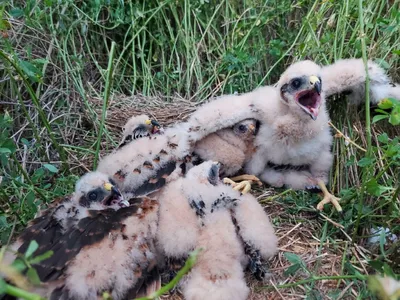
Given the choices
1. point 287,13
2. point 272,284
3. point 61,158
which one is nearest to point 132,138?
point 61,158

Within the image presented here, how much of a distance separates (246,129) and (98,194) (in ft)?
3.10

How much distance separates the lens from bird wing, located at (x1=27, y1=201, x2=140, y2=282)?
2.00 metres

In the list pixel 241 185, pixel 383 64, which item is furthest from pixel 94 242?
pixel 383 64

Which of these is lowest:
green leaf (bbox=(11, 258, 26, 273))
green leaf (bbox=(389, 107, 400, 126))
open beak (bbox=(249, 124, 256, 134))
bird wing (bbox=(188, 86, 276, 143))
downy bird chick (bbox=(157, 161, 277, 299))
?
downy bird chick (bbox=(157, 161, 277, 299))

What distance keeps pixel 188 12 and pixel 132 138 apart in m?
1.26

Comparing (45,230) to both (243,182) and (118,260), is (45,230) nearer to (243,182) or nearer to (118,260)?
(118,260)

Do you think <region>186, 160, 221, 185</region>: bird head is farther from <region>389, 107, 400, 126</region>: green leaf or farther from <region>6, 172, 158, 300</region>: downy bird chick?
<region>389, 107, 400, 126</region>: green leaf

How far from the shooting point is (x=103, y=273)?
2.01 m

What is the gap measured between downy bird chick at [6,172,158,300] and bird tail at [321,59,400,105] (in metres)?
1.26

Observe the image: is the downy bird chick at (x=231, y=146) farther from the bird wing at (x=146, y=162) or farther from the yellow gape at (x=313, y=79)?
the yellow gape at (x=313, y=79)

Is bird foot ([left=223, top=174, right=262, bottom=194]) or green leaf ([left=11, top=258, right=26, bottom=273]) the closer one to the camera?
green leaf ([left=11, top=258, right=26, bottom=273])

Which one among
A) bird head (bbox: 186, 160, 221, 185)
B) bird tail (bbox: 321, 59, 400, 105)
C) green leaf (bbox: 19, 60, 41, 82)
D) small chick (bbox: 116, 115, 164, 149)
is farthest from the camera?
small chick (bbox: 116, 115, 164, 149)

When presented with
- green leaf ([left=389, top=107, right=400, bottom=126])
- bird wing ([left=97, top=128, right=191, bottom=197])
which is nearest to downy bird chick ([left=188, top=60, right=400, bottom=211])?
bird wing ([left=97, top=128, right=191, bottom=197])

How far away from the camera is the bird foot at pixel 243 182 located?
2754 millimetres
